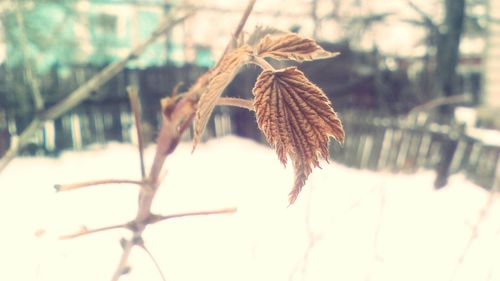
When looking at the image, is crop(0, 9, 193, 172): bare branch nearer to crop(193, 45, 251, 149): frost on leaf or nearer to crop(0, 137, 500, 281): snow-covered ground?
crop(0, 137, 500, 281): snow-covered ground

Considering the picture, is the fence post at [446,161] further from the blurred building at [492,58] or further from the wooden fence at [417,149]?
the blurred building at [492,58]

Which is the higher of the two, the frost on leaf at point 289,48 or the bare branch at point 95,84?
the frost on leaf at point 289,48

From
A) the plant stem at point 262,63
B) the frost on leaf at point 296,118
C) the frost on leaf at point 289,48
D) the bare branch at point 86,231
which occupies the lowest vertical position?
the bare branch at point 86,231

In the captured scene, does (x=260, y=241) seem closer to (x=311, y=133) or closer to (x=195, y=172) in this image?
(x=311, y=133)

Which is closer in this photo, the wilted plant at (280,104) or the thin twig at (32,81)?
the wilted plant at (280,104)

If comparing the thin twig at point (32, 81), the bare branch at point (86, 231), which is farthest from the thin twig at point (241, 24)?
the thin twig at point (32, 81)

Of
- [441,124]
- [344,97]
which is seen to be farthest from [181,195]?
[344,97]
